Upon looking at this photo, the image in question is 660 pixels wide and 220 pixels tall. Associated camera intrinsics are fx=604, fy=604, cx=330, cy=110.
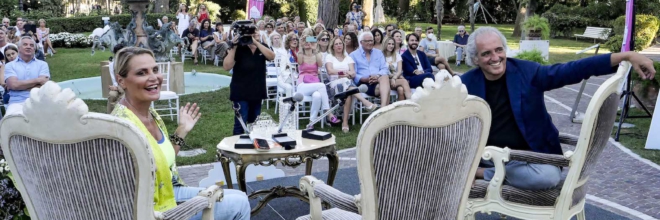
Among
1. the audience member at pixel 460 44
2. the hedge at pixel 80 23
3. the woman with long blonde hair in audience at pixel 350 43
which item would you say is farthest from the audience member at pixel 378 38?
the hedge at pixel 80 23

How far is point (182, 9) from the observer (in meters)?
21.2

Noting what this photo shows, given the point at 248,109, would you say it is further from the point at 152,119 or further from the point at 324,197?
the point at 324,197

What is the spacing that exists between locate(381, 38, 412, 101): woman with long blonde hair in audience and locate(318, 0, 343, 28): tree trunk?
29.6 ft

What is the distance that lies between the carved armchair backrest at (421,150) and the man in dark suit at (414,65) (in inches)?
259

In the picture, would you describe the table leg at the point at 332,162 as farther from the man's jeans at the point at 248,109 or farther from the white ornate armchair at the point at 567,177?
the man's jeans at the point at 248,109

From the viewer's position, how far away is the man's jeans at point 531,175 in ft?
11.4

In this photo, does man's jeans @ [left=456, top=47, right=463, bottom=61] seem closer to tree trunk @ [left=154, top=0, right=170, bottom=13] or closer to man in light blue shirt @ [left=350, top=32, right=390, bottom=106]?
man in light blue shirt @ [left=350, top=32, right=390, bottom=106]

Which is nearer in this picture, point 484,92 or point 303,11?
point 484,92

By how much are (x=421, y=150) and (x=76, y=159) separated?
135 cm

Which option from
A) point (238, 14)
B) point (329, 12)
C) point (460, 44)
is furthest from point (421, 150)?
point (238, 14)

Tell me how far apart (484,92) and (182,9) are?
18.8 metres

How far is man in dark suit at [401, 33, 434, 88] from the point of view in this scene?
9242 mm

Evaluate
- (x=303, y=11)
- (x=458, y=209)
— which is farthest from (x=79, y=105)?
(x=303, y=11)

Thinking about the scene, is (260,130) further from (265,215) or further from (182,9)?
(182,9)
